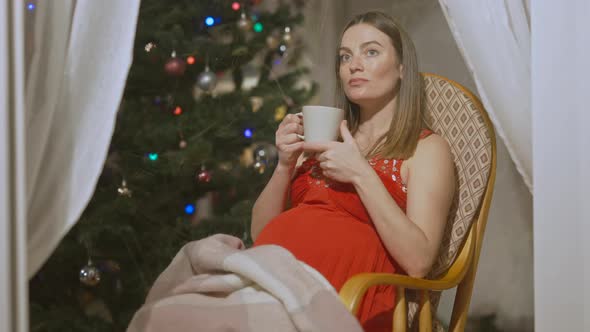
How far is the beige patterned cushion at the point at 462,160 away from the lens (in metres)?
1.69

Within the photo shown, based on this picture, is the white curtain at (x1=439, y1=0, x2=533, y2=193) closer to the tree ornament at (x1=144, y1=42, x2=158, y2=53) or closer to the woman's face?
the woman's face

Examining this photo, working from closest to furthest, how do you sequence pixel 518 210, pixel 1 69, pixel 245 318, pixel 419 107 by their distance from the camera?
pixel 1 69 < pixel 245 318 < pixel 419 107 < pixel 518 210

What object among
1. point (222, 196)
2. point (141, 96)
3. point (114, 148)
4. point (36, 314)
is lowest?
point (36, 314)

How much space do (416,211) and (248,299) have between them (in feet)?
1.44

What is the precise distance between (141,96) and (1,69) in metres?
1.60

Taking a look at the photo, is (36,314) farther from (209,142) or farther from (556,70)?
(556,70)

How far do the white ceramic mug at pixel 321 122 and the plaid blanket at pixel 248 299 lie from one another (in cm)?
30

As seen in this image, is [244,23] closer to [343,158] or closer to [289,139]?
[289,139]

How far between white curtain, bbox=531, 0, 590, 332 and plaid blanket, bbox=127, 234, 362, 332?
0.36 meters

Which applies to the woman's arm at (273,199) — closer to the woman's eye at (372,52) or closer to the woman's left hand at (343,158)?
the woman's left hand at (343,158)

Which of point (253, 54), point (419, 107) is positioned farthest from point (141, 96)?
point (419, 107)

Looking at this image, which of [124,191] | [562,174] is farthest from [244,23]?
[562,174]

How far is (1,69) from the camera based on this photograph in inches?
39.8

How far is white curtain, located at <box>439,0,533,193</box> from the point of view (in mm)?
1298
